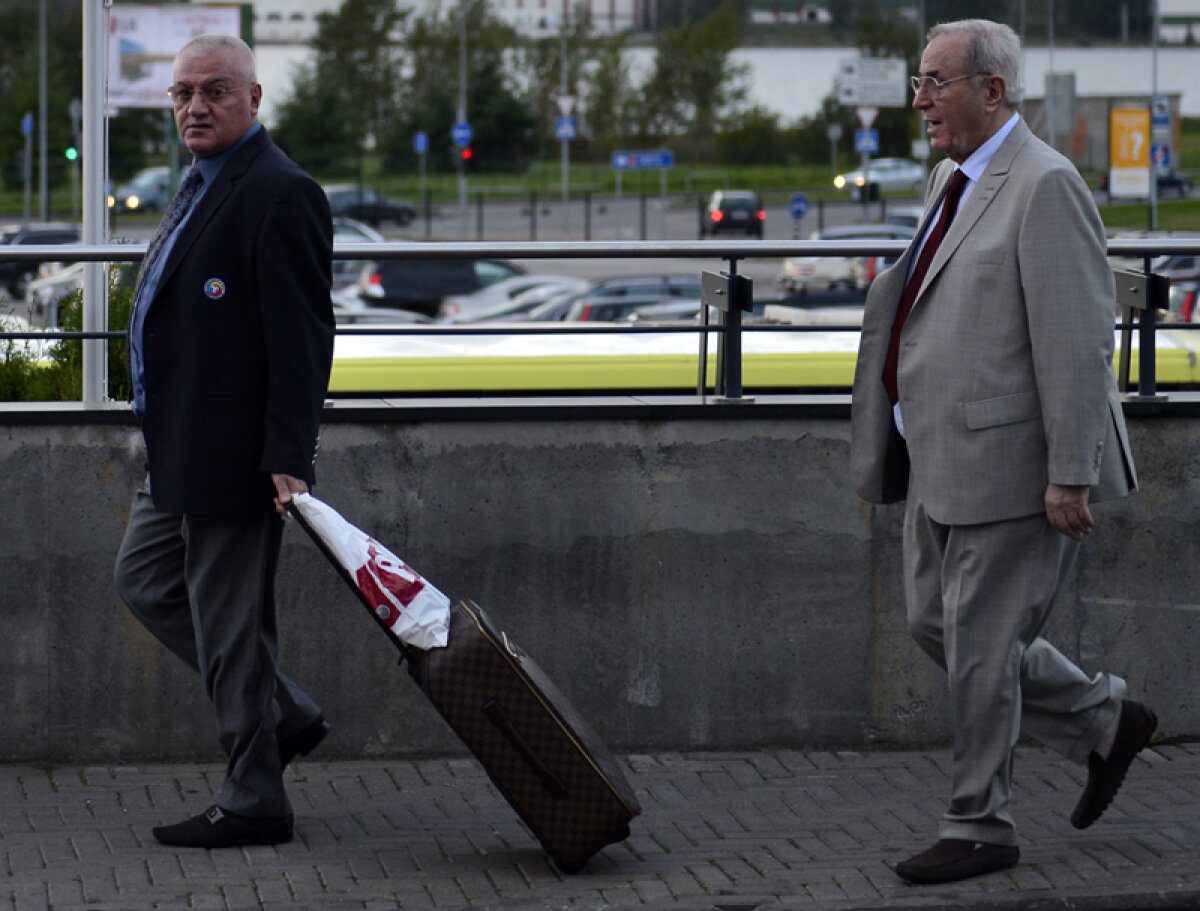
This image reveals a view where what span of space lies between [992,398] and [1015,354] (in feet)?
0.38

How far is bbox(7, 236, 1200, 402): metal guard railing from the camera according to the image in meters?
5.64

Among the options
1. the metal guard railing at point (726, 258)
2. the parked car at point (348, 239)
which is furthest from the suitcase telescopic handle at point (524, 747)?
the parked car at point (348, 239)

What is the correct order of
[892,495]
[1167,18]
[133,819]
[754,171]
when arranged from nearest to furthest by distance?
1. [892,495]
2. [133,819]
3. [1167,18]
4. [754,171]

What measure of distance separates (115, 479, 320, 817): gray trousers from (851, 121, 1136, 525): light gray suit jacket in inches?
65.3

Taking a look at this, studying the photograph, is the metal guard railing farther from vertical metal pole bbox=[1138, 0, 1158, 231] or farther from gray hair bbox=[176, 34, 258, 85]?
vertical metal pole bbox=[1138, 0, 1158, 231]

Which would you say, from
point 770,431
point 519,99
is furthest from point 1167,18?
point 770,431

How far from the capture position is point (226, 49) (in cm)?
446

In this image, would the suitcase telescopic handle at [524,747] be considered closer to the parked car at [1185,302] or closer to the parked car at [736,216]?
the parked car at [1185,302]

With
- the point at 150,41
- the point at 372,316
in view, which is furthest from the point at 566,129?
the point at 372,316

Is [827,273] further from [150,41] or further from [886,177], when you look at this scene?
[886,177]

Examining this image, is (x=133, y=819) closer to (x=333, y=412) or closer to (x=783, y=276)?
(x=333, y=412)

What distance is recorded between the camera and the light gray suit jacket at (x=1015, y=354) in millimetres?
4148

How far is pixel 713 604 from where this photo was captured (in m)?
5.76

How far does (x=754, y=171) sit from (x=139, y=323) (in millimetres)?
44868
